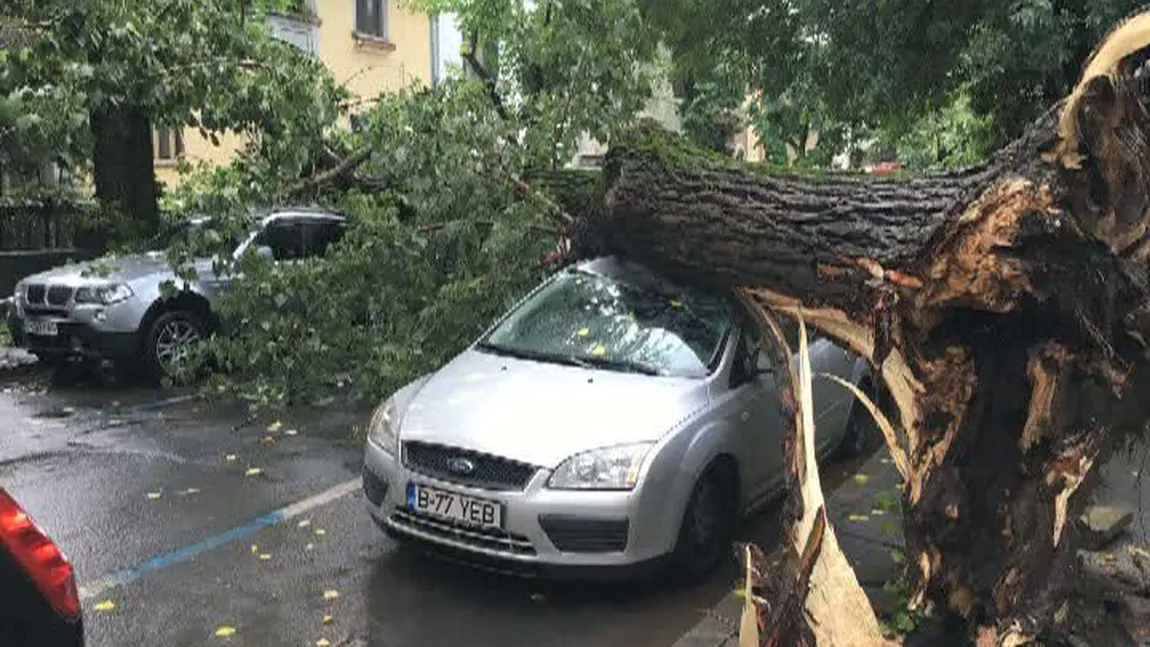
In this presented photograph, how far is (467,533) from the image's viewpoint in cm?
470

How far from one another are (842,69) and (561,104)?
208cm

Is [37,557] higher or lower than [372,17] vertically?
lower

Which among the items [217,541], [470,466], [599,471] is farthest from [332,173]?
[599,471]

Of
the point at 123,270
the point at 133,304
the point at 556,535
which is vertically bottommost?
the point at 556,535

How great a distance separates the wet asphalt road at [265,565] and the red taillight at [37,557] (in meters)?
1.68

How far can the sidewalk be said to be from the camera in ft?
14.2

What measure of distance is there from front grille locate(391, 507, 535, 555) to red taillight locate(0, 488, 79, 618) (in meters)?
1.98

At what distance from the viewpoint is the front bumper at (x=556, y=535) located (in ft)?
14.9

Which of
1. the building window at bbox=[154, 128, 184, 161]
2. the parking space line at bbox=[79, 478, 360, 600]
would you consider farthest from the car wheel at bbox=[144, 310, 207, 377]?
the building window at bbox=[154, 128, 184, 161]

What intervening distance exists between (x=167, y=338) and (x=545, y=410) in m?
6.32

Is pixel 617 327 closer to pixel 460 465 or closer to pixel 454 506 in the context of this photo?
pixel 460 465

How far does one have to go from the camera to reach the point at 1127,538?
5402 millimetres

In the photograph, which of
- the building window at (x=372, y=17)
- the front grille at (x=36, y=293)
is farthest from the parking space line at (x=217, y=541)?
the building window at (x=372, y=17)

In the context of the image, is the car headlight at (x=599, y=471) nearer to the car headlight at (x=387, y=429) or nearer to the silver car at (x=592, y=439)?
the silver car at (x=592, y=439)
